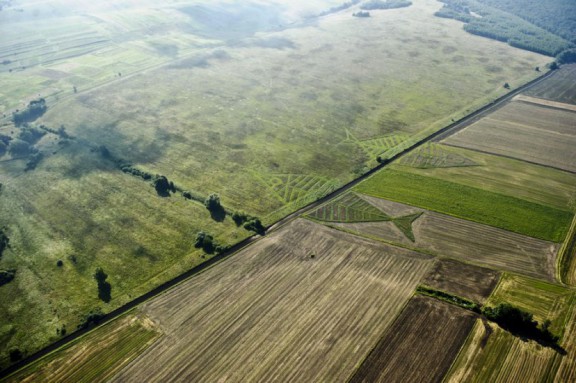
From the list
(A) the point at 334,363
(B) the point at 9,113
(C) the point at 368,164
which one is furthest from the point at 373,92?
(B) the point at 9,113

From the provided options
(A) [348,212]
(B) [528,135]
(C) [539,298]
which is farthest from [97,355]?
(B) [528,135]

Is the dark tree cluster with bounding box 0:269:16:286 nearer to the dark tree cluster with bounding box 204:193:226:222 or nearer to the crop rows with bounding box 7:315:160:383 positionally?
the crop rows with bounding box 7:315:160:383

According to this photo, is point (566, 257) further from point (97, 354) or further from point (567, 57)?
point (567, 57)

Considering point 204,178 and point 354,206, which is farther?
point 204,178

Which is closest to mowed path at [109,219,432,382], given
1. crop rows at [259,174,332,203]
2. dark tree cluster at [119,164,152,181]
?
crop rows at [259,174,332,203]

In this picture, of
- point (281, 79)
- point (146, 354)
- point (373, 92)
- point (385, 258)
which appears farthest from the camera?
point (281, 79)

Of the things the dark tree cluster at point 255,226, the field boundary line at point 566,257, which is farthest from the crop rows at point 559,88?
the dark tree cluster at point 255,226

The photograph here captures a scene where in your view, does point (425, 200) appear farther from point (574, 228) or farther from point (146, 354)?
point (146, 354)

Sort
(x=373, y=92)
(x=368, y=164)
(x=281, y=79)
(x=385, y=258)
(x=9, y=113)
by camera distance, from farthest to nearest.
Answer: (x=281, y=79) → (x=373, y=92) → (x=9, y=113) → (x=368, y=164) → (x=385, y=258)
